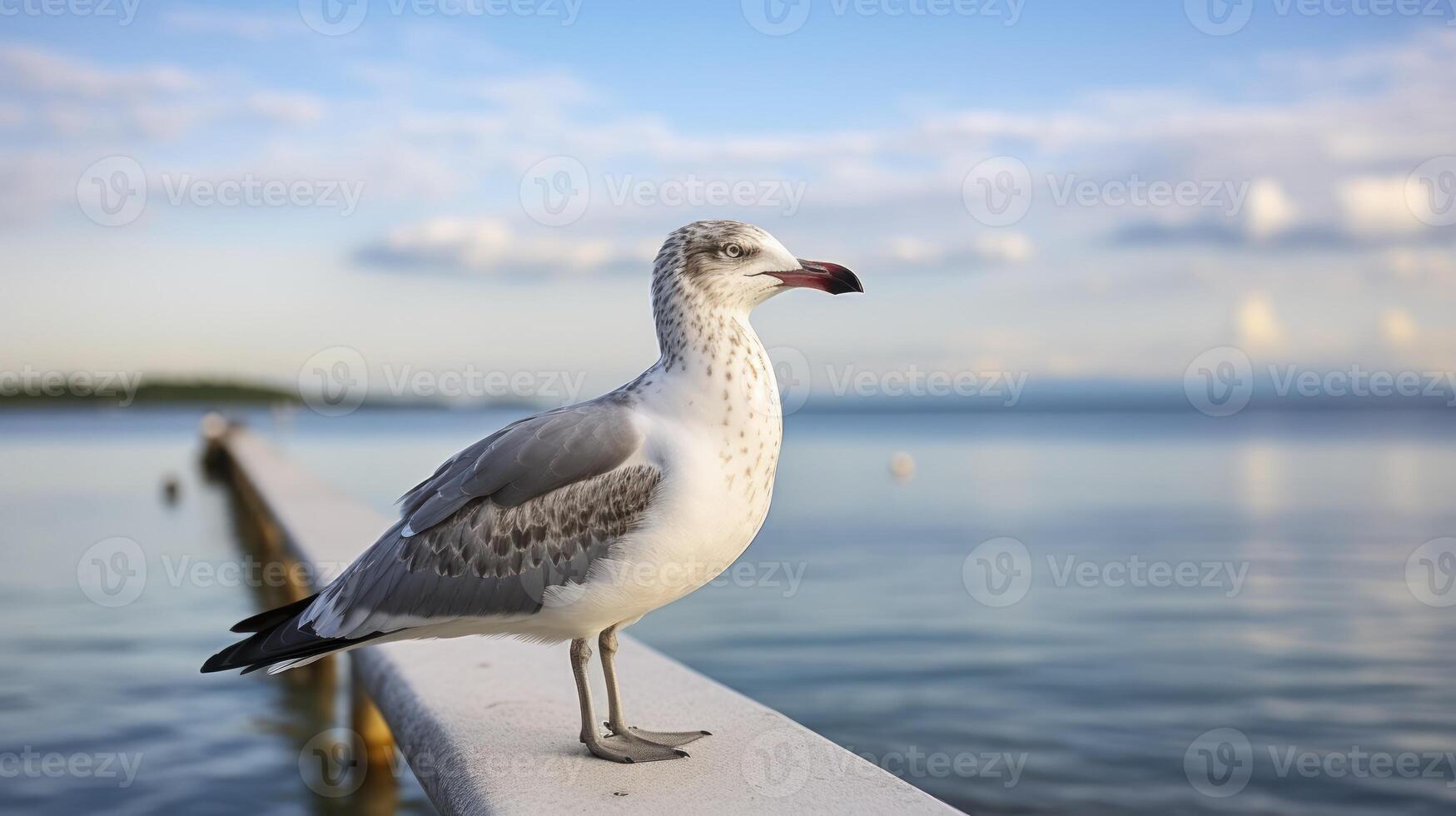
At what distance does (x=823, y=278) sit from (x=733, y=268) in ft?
0.91

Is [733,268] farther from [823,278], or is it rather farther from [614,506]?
[614,506]

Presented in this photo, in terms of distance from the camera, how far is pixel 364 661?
16.9 ft

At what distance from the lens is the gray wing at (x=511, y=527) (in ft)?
10.8

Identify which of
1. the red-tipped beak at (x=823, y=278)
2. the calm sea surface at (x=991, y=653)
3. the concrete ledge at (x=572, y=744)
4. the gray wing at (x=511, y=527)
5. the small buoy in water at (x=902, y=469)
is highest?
the red-tipped beak at (x=823, y=278)

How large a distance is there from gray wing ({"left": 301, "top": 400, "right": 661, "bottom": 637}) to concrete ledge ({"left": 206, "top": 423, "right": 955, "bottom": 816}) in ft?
1.58

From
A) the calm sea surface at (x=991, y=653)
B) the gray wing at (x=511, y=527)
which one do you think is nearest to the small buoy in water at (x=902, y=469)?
the calm sea surface at (x=991, y=653)

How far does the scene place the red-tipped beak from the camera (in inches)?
137

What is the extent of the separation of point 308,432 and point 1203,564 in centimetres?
5013

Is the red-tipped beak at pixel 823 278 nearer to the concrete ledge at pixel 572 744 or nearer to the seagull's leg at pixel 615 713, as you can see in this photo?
the seagull's leg at pixel 615 713

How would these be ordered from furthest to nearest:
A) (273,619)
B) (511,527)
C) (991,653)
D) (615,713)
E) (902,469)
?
(902,469) → (991,653) → (273,619) → (615,713) → (511,527)

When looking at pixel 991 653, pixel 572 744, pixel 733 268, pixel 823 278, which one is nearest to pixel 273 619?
pixel 572 744

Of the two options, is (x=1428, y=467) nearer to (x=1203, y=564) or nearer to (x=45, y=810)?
(x=1203, y=564)

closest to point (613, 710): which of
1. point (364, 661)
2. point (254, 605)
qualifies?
point (364, 661)

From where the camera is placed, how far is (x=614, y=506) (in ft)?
10.8
